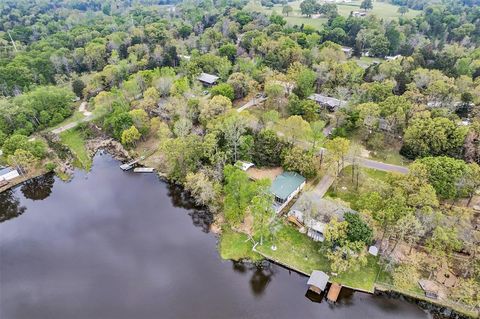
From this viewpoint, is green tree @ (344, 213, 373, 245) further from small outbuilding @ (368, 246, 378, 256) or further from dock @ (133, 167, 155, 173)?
dock @ (133, 167, 155, 173)

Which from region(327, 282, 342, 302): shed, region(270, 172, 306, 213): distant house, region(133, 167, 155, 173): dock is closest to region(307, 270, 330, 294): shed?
region(327, 282, 342, 302): shed

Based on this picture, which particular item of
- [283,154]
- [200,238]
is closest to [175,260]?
[200,238]

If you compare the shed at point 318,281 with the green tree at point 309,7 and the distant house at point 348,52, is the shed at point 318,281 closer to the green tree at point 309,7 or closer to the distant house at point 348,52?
the distant house at point 348,52

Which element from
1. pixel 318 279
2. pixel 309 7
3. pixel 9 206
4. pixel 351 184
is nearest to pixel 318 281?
pixel 318 279

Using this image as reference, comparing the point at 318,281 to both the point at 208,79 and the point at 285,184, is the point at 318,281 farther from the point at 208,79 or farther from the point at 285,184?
the point at 208,79

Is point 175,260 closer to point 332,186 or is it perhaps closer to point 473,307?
point 332,186

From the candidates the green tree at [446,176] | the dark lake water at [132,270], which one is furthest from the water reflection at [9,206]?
the green tree at [446,176]
